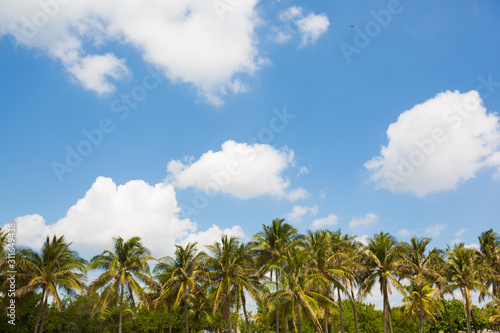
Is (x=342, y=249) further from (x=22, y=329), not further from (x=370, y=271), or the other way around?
(x=22, y=329)

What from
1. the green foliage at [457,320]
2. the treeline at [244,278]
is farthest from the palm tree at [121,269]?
the green foliage at [457,320]

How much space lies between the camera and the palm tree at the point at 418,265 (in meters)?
46.2

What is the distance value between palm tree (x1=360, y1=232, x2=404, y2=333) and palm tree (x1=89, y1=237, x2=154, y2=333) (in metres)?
26.5

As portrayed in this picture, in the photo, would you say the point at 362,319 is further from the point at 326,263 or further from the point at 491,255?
the point at 326,263

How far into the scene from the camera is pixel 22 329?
4406 cm

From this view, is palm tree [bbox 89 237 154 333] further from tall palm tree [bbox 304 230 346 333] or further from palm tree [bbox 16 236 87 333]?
tall palm tree [bbox 304 230 346 333]

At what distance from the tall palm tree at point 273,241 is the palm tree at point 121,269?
1454 cm

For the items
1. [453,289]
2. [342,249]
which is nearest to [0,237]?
[342,249]

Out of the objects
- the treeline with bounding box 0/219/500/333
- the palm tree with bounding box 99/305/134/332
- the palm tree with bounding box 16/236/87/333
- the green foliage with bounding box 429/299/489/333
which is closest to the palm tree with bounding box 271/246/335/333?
the treeline with bounding box 0/219/500/333

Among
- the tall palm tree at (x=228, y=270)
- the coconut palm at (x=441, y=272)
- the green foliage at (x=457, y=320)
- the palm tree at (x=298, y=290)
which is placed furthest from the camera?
the green foliage at (x=457, y=320)

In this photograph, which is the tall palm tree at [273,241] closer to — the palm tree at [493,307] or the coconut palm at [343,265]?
the coconut palm at [343,265]

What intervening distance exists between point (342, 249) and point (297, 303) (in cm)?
1588

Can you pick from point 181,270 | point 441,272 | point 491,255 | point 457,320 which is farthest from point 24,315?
point 457,320

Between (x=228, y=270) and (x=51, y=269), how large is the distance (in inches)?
725
